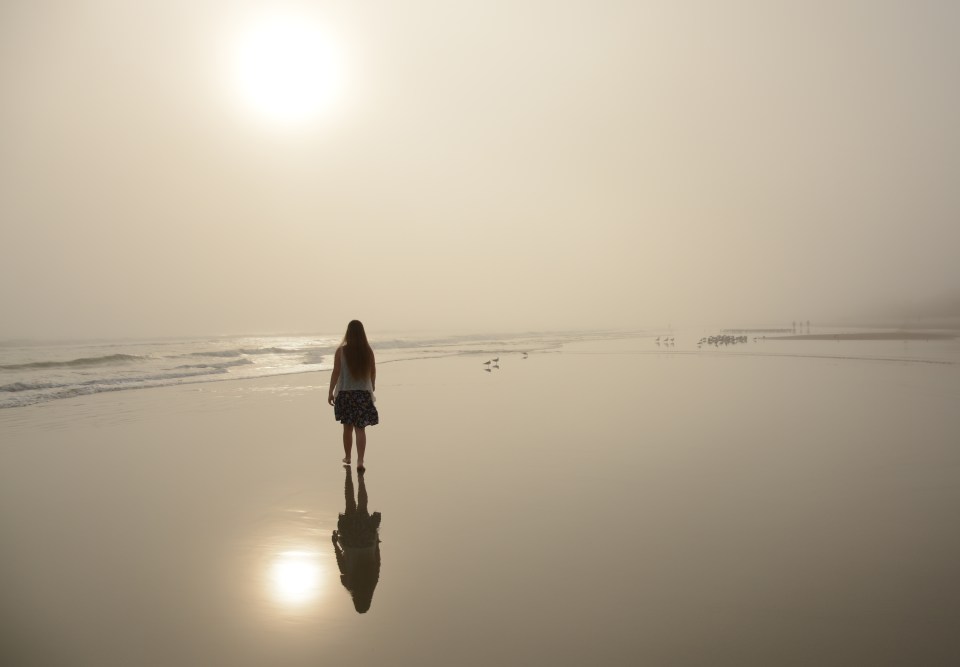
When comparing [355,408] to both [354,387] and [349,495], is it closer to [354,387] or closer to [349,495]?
[354,387]

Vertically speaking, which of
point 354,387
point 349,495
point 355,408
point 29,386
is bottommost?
point 349,495

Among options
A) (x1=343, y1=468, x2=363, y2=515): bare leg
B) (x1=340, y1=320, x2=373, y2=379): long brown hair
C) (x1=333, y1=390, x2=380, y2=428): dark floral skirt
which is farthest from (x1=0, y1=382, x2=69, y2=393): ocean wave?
(x1=343, y1=468, x2=363, y2=515): bare leg

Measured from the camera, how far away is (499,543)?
17.9 ft

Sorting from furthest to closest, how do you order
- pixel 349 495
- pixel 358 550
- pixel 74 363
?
pixel 74 363 < pixel 349 495 < pixel 358 550

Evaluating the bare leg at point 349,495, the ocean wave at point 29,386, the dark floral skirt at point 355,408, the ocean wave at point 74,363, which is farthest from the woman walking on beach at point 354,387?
the ocean wave at point 74,363

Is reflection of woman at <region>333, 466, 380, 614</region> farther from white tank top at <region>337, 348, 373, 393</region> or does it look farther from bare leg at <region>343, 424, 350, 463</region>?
white tank top at <region>337, 348, 373, 393</region>

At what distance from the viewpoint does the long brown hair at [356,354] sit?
8.98 metres

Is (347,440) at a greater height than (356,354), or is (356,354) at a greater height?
(356,354)

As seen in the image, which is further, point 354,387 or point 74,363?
point 74,363

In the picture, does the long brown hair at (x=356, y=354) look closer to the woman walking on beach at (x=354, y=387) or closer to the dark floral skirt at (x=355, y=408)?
the woman walking on beach at (x=354, y=387)

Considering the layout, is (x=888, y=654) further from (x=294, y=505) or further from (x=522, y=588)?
(x=294, y=505)

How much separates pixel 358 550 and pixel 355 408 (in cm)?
369

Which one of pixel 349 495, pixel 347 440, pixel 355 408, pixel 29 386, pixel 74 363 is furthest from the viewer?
pixel 74 363

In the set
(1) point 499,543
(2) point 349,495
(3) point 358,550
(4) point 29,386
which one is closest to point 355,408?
(2) point 349,495
